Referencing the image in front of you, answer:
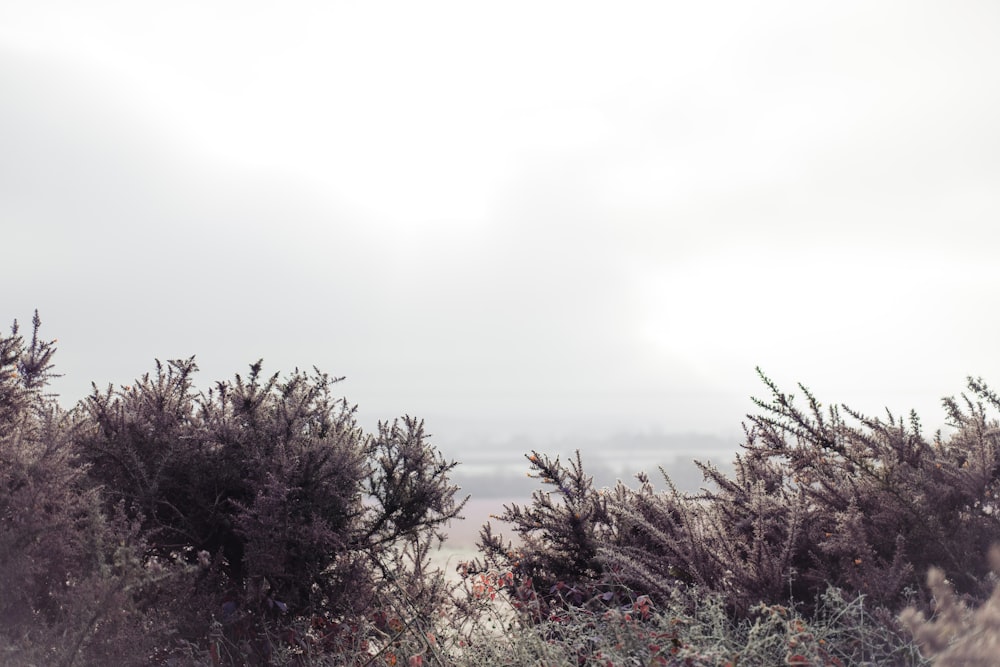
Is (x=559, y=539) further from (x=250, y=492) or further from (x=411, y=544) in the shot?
(x=250, y=492)

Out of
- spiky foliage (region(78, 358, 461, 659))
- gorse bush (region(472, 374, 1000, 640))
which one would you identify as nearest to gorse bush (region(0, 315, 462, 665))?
spiky foliage (region(78, 358, 461, 659))

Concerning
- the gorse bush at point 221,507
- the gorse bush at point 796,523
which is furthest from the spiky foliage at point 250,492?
the gorse bush at point 796,523

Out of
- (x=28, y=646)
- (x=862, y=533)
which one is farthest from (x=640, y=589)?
(x=28, y=646)

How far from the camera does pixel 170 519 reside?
219 inches

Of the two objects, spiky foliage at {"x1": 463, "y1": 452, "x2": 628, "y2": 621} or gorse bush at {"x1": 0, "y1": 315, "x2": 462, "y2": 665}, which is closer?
gorse bush at {"x1": 0, "y1": 315, "x2": 462, "y2": 665}

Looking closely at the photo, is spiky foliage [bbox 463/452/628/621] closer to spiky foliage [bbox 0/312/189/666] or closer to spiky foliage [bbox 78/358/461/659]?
spiky foliage [bbox 78/358/461/659]

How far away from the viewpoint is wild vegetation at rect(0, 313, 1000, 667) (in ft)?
14.6

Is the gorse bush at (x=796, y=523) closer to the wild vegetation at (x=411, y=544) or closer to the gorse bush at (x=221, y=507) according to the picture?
the wild vegetation at (x=411, y=544)

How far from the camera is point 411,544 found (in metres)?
6.19

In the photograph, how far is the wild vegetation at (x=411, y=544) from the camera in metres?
4.46

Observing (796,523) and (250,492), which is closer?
(796,523)

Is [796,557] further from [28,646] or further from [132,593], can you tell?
[28,646]

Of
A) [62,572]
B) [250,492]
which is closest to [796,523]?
[250,492]

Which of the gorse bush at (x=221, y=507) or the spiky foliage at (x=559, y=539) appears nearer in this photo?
the gorse bush at (x=221, y=507)
